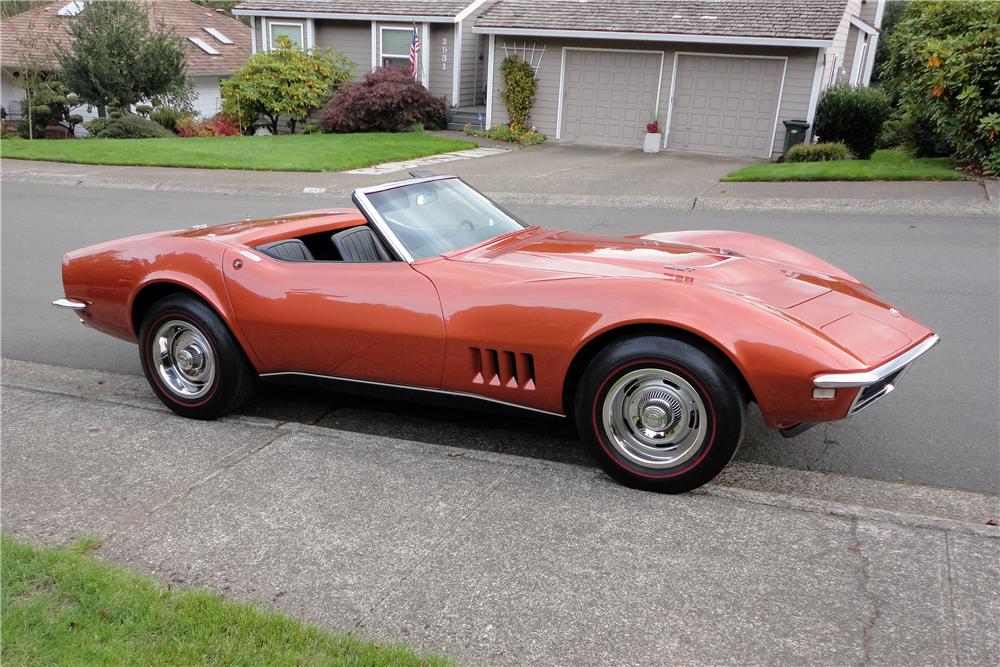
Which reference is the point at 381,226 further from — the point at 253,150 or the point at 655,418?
the point at 253,150

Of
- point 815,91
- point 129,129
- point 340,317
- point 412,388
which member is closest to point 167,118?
point 129,129

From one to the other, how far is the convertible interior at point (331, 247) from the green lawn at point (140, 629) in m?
2.16

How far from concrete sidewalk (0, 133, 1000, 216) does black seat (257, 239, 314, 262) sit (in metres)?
8.56

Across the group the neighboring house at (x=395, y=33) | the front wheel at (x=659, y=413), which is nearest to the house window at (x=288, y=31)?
the neighboring house at (x=395, y=33)

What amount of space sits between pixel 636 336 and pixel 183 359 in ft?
8.94

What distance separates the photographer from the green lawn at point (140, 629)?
276cm

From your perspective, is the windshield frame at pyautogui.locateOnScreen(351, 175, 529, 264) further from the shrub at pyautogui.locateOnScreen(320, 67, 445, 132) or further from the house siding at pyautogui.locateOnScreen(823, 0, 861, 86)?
the shrub at pyautogui.locateOnScreen(320, 67, 445, 132)

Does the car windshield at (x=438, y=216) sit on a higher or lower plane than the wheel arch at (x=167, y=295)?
higher

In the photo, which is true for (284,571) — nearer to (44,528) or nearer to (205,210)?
(44,528)

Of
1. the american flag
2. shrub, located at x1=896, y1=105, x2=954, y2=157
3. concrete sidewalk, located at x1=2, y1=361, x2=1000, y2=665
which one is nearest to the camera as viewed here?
concrete sidewalk, located at x1=2, y1=361, x2=1000, y2=665

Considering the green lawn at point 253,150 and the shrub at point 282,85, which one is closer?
the green lawn at point 253,150

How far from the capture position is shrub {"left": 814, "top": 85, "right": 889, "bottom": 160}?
58.6 feet

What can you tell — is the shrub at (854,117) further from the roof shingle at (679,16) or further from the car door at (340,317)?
the car door at (340,317)

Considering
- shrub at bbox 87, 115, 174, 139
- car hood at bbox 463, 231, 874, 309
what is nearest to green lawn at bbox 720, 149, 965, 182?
car hood at bbox 463, 231, 874, 309
